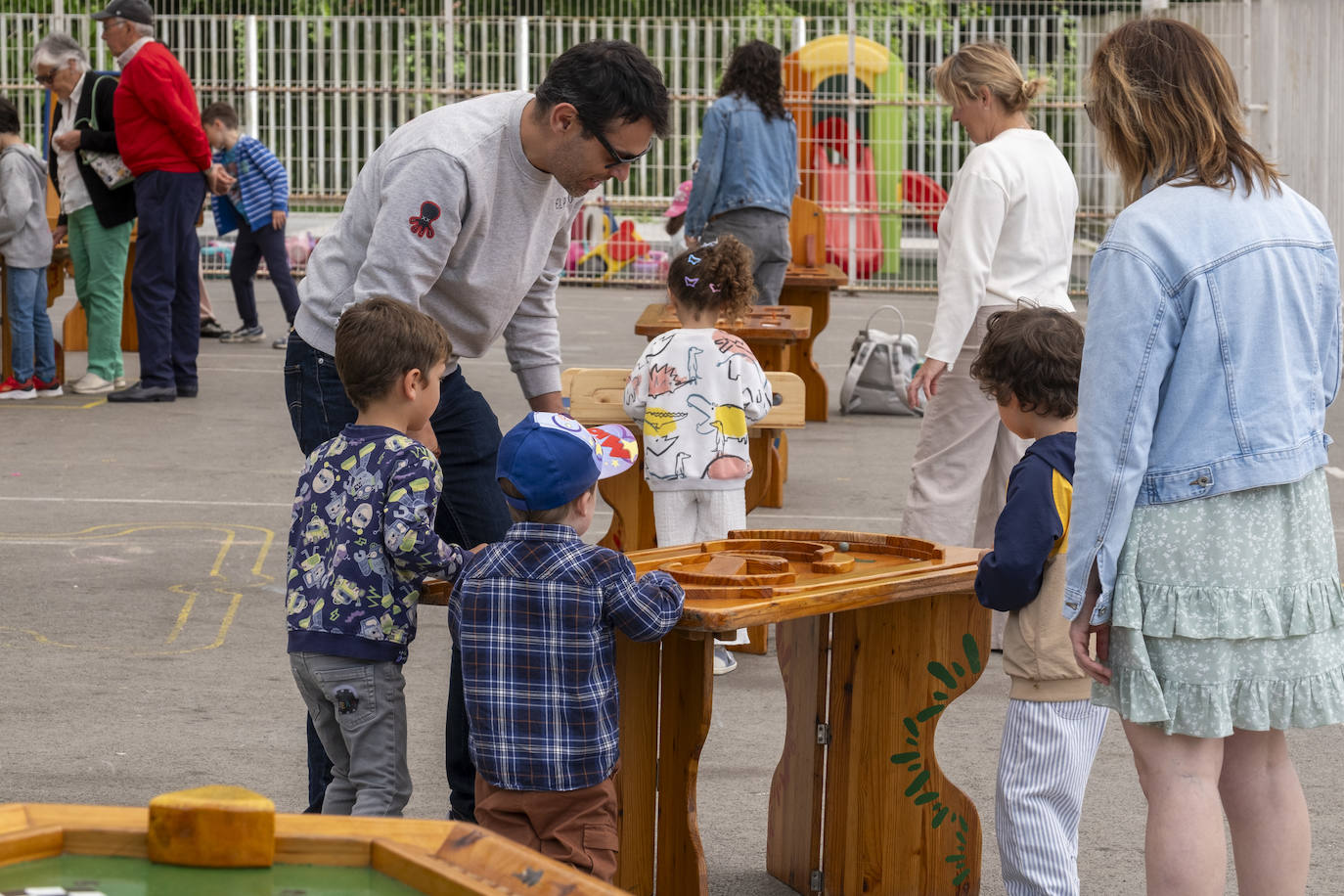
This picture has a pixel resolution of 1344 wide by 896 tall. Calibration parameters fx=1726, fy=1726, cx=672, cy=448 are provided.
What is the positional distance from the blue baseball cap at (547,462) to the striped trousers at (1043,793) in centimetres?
102

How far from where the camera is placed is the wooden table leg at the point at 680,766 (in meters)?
3.52

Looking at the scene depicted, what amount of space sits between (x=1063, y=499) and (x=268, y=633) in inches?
129

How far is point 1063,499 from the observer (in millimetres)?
3424

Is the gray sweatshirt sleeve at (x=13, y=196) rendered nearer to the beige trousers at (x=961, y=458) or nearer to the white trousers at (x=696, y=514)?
the white trousers at (x=696, y=514)

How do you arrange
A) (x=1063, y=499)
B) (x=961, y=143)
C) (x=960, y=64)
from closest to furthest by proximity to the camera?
(x=1063, y=499) → (x=960, y=64) → (x=961, y=143)

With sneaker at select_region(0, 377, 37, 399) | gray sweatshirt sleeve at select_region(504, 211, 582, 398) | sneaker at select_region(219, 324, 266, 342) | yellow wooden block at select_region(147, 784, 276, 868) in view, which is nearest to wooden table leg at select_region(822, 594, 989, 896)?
gray sweatshirt sleeve at select_region(504, 211, 582, 398)

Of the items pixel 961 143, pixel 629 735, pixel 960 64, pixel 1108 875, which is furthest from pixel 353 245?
pixel 961 143

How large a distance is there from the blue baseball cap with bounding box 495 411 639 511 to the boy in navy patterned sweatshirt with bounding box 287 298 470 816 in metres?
0.24

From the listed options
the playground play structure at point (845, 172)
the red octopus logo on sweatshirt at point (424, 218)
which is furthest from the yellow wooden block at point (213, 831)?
the playground play structure at point (845, 172)

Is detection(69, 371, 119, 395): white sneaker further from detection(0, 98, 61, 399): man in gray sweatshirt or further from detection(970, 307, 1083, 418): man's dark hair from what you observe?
detection(970, 307, 1083, 418): man's dark hair

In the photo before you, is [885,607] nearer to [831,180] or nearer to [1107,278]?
[1107,278]

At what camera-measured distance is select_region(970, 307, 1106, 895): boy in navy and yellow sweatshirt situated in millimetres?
3373

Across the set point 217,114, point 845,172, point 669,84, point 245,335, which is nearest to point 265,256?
point 217,114

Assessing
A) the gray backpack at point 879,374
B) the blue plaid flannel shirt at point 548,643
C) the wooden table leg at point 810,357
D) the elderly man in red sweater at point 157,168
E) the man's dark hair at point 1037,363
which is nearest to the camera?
the blue plaid flannel shirt at point 548,643
